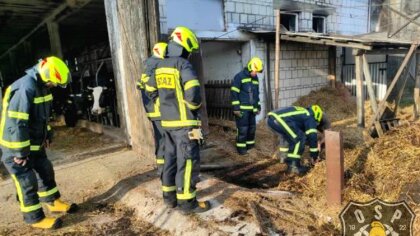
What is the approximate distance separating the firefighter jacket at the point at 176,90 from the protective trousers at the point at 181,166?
0.13m

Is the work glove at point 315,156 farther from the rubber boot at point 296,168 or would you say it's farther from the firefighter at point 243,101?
the firefighter at point 243,101

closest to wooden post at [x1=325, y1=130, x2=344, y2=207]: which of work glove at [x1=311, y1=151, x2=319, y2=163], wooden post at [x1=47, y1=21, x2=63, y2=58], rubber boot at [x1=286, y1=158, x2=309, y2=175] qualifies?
rubber boot at [x1=286, y1=158, x2=309, y2=175]

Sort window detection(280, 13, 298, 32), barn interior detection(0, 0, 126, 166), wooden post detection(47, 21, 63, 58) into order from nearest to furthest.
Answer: barn interior detection(0, 0, 126, 166)
wooden post detection(47, 21, 63, 58)
window detection(280, 13, 298, 32)

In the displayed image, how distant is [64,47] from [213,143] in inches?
336

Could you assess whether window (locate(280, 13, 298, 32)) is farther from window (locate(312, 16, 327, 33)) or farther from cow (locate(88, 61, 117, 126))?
cow (locate(88, 61, 117, 126))

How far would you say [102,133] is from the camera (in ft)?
27.3

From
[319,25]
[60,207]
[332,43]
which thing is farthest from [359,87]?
[60,207]

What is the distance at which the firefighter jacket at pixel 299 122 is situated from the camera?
5114 millimetres

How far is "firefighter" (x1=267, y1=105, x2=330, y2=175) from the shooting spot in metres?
5.13

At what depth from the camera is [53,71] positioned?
3463 mm

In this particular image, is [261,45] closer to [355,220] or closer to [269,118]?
[269,118]

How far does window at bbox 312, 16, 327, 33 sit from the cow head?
25.2 ft

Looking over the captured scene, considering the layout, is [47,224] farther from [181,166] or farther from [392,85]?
[392,85]

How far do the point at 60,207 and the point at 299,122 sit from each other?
366 centimetres
